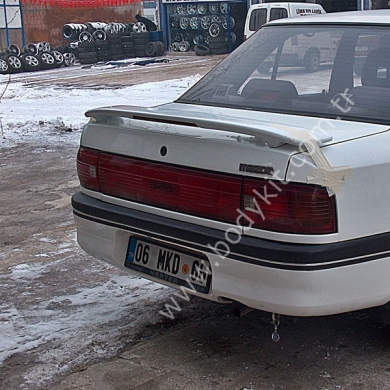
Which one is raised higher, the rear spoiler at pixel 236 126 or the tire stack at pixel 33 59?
the rear spoiler at pixel 236 126

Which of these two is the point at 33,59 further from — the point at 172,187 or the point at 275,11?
the point at 172,187

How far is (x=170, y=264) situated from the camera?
3.48 meters

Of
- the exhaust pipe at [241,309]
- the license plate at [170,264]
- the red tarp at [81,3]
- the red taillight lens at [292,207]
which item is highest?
the red tarp at [81,3]

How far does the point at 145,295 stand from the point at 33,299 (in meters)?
0.70

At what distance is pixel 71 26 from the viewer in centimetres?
2938

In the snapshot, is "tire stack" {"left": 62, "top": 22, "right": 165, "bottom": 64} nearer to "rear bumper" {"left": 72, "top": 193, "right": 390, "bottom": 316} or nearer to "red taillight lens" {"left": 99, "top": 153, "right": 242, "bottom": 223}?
"red taillight lens" {"left": 99, "top": 153, "right": 242, "bottom": 223}

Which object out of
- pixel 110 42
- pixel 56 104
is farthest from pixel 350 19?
pixel 110 42

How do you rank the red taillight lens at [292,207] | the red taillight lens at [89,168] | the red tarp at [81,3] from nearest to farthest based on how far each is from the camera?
the red taillight lens at [292,207] → the red taillight lens at [89,168] → the red tarp at [81,3]

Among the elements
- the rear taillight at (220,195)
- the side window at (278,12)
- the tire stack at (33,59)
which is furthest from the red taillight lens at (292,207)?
the side window at (278,12)

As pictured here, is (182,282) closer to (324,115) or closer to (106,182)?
(106,182)

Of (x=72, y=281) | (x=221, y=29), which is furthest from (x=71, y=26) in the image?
(x=72, y=281)

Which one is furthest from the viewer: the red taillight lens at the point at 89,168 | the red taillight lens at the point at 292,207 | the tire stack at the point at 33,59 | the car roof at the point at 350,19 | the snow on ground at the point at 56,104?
the tire stack at the point at 33,59

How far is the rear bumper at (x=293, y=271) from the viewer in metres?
2.95

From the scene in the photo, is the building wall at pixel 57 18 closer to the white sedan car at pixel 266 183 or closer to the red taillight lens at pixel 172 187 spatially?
the white sedan car at pixel 266 183
